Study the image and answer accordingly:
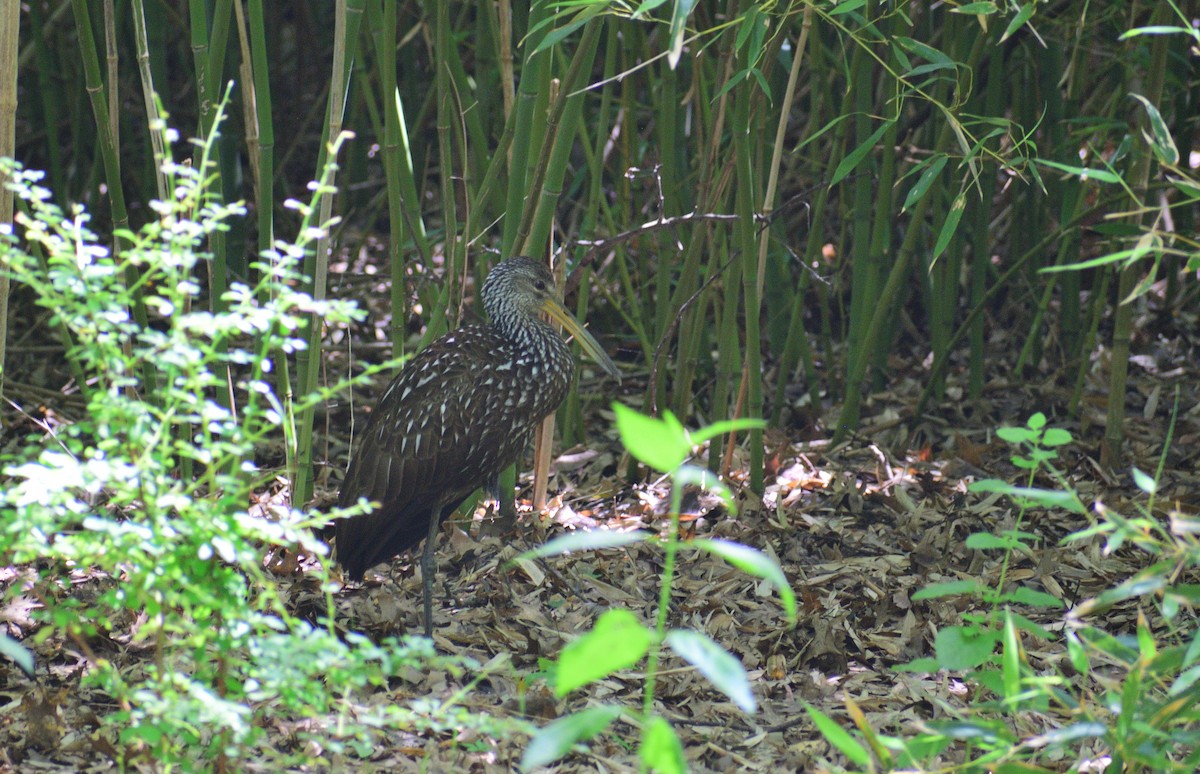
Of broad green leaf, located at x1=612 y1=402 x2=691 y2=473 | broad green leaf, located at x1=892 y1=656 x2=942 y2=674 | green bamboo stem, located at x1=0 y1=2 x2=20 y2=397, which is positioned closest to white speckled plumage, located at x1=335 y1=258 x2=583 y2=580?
green bamboo stem, located at x1=0 y1=2 x2=20 y2=397

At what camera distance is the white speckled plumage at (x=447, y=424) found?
279 cm

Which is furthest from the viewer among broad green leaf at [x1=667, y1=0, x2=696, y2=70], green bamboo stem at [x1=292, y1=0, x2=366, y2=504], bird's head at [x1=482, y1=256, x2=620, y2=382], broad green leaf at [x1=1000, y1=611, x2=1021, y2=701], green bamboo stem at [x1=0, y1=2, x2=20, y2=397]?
bird's head at [x1=482, y1=256, x2=620, y2=382]

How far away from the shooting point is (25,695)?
222 centimetres

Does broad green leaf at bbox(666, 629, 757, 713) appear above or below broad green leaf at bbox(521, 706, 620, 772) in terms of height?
above

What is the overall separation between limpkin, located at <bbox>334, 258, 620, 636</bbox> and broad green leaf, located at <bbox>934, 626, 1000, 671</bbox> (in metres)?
1.26

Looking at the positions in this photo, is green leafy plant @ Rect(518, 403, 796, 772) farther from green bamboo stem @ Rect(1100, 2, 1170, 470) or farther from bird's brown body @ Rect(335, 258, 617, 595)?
green bamboo stem @ Rect(1100, 2, 1170, 470)

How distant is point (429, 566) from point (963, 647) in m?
1.35

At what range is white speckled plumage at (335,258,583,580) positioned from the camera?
2.79m

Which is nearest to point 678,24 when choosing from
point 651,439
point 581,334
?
point 651,439

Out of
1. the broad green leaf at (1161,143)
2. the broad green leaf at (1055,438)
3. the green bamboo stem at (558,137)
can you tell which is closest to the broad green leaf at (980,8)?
the broad green leaf at (1161,143)

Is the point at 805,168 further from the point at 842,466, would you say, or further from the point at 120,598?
the point at 120,598

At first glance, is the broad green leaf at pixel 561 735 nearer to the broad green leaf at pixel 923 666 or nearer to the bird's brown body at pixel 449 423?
the broad green leaf at pixel 923 666

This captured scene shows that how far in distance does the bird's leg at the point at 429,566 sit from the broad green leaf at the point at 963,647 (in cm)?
124

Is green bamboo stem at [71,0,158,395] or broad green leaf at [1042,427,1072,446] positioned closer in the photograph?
broad green leaf at [1042,427,1072,446]
